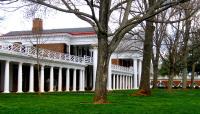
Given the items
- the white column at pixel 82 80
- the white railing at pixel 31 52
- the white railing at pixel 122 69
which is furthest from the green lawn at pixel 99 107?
the white railing at pixel 122 69

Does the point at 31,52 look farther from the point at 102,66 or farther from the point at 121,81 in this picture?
the point at 121,81

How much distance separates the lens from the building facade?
132 feet

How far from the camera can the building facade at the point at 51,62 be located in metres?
40.1

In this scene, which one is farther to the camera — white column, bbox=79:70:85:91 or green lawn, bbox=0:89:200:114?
white column, bbox=79:70:85:91

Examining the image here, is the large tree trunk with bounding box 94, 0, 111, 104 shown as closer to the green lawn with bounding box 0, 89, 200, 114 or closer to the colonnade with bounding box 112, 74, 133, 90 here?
the green lawn with bounding box 0, 89, 200, 114

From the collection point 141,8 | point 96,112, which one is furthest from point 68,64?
point 96,112

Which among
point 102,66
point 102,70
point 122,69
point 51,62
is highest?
point 51,62

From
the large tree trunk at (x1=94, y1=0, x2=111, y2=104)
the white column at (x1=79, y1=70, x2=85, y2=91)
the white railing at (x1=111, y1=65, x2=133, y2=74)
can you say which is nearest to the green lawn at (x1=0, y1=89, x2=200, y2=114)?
the large tree trunk at (x1=94, y1=0, x2=111, y2=104)

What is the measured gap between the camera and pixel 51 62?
1829 inches

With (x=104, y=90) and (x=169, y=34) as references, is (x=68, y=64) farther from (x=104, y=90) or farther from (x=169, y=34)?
(x=104, y=90)

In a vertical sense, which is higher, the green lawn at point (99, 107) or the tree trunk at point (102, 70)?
the tree trunk at point (102, 70)

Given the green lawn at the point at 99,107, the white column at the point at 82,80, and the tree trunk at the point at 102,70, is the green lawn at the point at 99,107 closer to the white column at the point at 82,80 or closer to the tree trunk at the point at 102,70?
the tree trunk at the point at 102,70

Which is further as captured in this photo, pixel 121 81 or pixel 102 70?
pixel 121 81

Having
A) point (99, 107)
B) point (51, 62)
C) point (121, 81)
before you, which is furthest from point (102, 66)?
point (121, 81)
